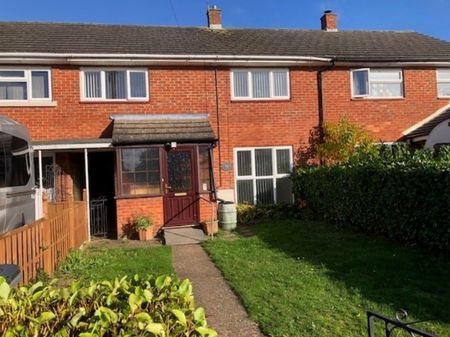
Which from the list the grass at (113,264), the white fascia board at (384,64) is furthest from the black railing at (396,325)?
the white fascia board at (384,64)

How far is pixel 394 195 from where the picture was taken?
916 centimetres

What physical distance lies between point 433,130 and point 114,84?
9.73 m

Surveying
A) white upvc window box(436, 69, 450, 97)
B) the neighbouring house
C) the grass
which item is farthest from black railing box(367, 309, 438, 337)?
white upvc window box(436, 69, 450, 97)

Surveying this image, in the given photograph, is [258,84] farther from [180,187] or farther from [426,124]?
[426,124]

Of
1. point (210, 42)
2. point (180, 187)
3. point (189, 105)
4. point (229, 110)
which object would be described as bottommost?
point (180, 187)

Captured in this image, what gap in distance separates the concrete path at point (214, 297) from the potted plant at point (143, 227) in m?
2.44

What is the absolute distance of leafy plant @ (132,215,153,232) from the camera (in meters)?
12.1

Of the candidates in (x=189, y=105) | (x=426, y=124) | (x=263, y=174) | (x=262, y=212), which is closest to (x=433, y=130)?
(x=426, y=124)

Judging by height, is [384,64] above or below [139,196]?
above

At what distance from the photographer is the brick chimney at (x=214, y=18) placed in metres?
18.6

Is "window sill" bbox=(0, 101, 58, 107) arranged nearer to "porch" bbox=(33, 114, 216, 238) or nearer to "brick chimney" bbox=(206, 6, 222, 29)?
"porch" bbox=(33, 114, 216, 238)

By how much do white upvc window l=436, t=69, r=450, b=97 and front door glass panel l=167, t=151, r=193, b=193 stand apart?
31.6 feet

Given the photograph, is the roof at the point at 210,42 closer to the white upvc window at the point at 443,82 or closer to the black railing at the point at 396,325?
the white upvc window at the point at 443,82

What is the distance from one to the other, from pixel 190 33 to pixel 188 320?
16.1m
